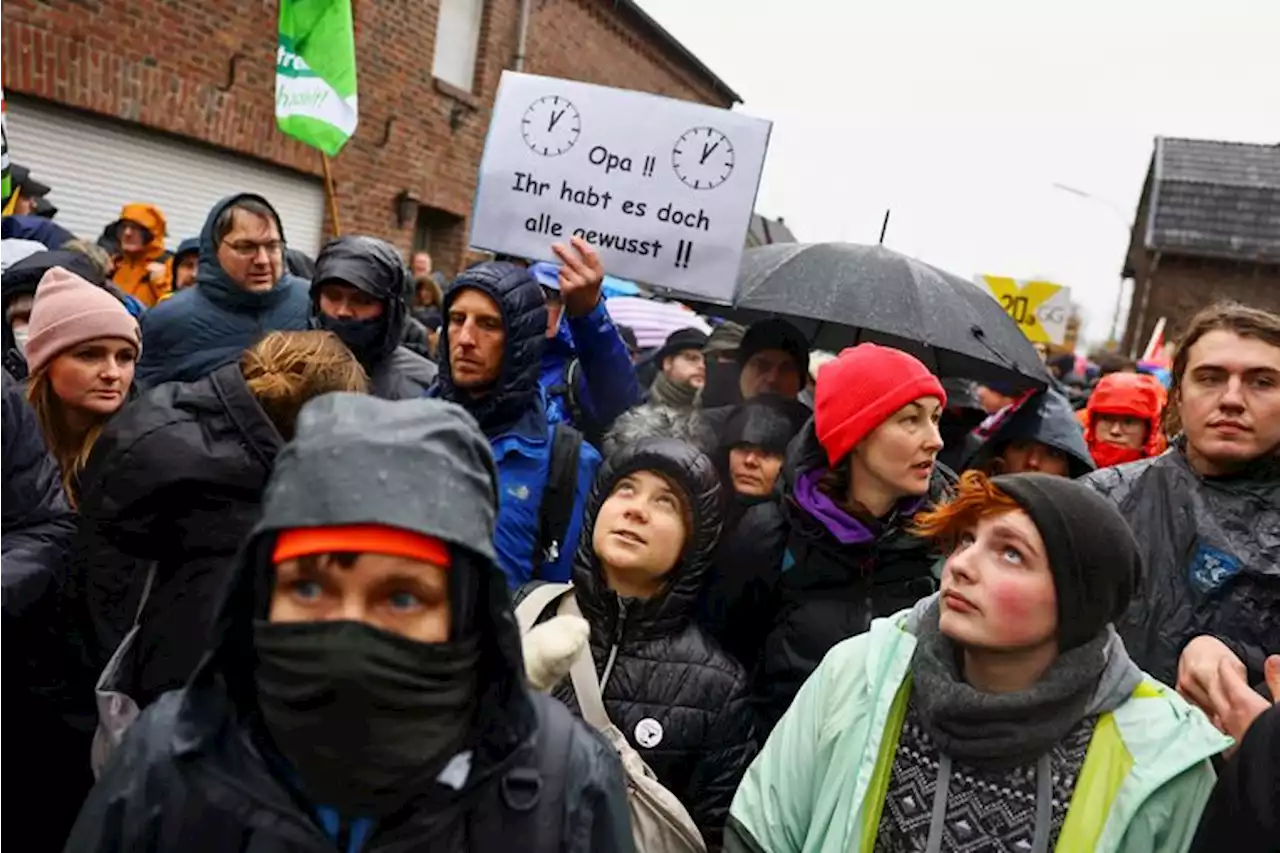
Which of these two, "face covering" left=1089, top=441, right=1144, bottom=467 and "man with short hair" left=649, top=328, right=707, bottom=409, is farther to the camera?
"man with short hair" left=649, top=328, right=707, bottom=409

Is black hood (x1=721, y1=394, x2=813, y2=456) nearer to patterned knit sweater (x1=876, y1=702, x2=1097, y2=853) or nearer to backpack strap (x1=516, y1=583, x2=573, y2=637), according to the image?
backpack strap (x1=516, y1=583, x2=573, y2=637)

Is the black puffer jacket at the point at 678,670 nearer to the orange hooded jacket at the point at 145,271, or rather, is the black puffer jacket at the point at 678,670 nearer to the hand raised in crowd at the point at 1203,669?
the hand raised in crowd at the point at 1203,669

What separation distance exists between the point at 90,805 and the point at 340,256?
7.59 feet

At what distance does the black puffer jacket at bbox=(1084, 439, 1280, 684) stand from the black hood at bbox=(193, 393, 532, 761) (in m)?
1.56

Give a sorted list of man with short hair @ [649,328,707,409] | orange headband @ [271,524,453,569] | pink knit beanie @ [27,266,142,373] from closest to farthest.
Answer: orange headband @ [271,524,453,569] < pink knit beanie @ [27,266,142,373] < man with short hair @ [649,328,707,409]

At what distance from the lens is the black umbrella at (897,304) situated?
3.64 meters

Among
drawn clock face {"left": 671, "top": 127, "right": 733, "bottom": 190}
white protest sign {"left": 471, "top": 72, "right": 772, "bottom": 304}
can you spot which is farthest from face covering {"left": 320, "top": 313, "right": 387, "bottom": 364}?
drawn clock face {"left": 671, "top": 127, "right": 733, "bottom": 190}

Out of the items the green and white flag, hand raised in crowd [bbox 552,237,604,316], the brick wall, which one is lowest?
hand raised in crowd [bbox 552,237,604,316]

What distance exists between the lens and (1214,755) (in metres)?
1.61

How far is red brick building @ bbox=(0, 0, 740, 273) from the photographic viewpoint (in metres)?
7.10

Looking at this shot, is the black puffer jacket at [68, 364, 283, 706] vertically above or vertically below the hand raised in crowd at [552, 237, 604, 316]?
below

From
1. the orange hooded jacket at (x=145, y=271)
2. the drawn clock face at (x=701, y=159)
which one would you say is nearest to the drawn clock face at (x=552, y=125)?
the drawn clock face at (x=701, y=159)

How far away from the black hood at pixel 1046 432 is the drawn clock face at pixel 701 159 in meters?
1.39

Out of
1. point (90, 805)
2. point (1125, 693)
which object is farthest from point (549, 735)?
point (1125, 693)
